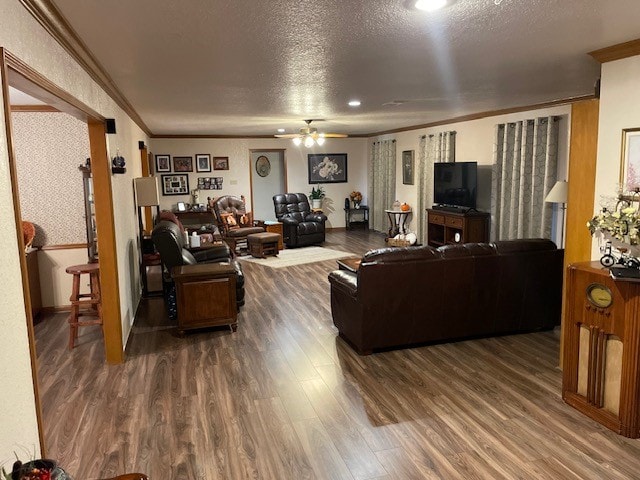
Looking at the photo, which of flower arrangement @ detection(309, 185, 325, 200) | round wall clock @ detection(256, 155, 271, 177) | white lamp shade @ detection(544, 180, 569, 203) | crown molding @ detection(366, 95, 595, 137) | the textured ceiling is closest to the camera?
the textured ceiling

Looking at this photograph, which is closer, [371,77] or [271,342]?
[371,77]

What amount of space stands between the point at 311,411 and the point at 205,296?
73.1 inches

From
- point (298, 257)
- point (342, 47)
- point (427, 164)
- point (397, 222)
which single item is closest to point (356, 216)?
point (397, 222)

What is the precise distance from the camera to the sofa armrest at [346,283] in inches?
161

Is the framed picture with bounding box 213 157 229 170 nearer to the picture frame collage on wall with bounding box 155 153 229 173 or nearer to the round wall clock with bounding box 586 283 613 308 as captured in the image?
the picture frame collage on wall with bounding box 155 153 229 173

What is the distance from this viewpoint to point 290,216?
386 inches

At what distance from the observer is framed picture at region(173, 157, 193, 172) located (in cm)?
1046

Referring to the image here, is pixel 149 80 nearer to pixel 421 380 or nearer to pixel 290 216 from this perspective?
pixel 421 380

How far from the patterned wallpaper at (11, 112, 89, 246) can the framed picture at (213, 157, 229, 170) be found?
5384mm

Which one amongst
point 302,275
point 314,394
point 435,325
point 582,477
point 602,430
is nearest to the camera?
point 582,477

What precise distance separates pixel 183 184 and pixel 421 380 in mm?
8187

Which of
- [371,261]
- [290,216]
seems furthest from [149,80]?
[290,216]

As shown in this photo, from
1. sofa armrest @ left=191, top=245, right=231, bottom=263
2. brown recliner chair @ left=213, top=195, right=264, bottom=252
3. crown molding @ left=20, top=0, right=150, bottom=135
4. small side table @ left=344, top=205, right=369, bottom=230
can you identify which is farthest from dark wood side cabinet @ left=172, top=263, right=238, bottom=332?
Result: small side table @ left=344, top=205, right=369, bottom=230

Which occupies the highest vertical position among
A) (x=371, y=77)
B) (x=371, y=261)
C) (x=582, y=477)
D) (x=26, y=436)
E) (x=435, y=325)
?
(x=371, y=77)
